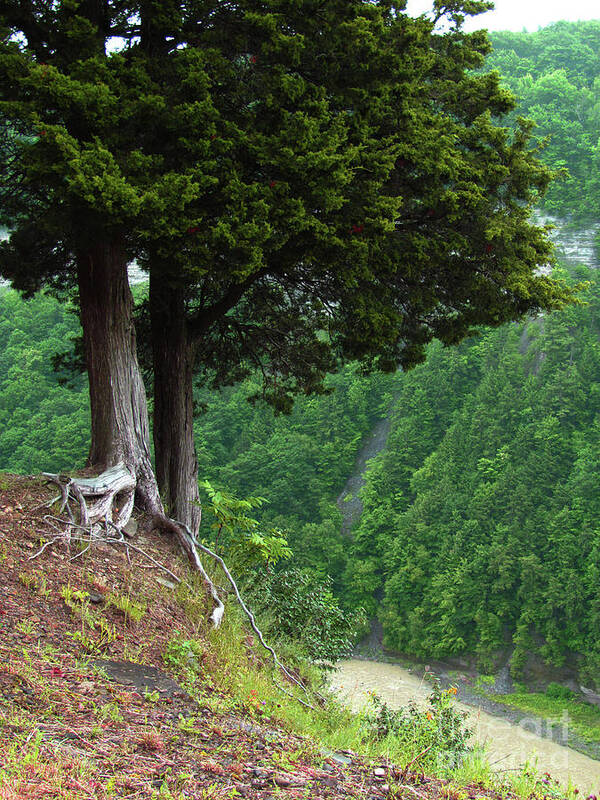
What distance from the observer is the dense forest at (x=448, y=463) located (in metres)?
43.7

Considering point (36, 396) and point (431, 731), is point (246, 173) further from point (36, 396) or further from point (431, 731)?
point (36, 396)

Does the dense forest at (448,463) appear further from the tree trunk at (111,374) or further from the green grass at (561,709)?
the tree trunk at (111,374)

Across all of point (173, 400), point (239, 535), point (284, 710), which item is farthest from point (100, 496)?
point (284, 710)

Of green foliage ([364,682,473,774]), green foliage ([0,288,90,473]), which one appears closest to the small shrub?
green foliage ([0,288,90,473])

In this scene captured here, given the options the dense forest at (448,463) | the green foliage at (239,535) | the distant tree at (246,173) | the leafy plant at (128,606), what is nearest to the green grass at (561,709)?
the dense forest at (448,463)

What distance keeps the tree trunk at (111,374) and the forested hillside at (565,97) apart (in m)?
54.8

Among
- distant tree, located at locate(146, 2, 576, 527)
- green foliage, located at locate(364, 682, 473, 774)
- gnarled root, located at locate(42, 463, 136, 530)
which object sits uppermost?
distant tree, located at locate(146, 2, 576, 527)

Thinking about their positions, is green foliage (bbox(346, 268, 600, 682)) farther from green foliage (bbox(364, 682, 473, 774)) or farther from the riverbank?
green foliage (bbox(364, 682, 473, 774))

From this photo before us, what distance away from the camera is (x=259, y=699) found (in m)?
4.15

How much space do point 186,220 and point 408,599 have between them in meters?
46.6

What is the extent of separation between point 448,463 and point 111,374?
49349mm

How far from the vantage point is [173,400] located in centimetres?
793

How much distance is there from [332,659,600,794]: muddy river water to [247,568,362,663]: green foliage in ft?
46.6

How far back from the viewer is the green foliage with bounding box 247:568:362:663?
7.12 metres
